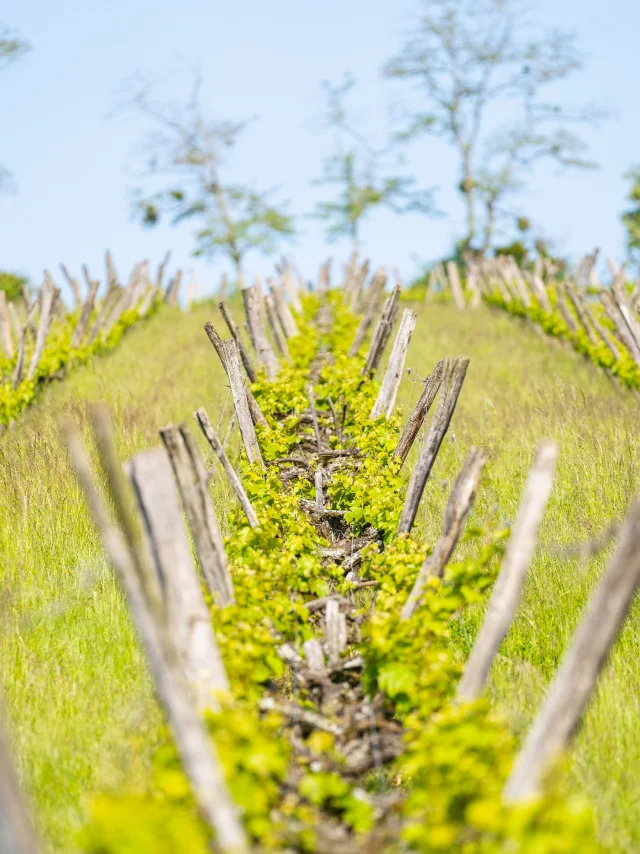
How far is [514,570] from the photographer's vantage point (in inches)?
95.2

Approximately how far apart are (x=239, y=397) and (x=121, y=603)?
5.42 feet

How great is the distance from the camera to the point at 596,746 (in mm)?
2854

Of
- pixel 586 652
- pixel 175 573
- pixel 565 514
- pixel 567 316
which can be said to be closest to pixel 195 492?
pixel 175 573

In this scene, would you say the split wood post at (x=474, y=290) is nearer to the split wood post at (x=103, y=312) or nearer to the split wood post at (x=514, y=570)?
the split wood post at (x=103, y=312)

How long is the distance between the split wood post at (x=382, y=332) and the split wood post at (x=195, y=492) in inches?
159

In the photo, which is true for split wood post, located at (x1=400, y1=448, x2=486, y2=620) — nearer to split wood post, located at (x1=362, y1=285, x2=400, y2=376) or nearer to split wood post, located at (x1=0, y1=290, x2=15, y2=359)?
split wood post, located at (x1=362, y1=285, x2=400, y2=376)

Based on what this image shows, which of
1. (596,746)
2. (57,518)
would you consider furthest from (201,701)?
(57,518)

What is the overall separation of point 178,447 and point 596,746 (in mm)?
1996

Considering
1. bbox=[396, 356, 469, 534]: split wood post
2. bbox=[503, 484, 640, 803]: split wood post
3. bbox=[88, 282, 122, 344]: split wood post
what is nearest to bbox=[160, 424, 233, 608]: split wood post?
bbox=[396, 356, 469, 534]: split wood post

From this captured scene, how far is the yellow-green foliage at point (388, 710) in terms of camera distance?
6.08 feet

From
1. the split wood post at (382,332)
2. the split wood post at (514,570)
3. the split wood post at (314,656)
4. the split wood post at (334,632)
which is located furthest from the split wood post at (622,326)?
the split wood post at (514,570)

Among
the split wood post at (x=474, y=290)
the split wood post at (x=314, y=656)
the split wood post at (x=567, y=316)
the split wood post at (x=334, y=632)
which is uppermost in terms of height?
the split wood post at (x=314, y=656)

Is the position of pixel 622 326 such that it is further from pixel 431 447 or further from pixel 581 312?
pixel 431 447

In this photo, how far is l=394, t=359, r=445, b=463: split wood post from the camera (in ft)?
15.1
